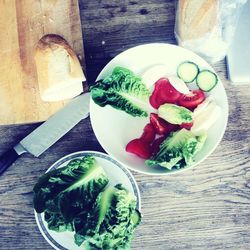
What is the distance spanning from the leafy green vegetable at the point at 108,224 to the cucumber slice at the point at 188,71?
280mm

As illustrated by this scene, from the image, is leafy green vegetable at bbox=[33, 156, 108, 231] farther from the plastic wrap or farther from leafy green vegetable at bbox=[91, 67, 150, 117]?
the plastic wrap

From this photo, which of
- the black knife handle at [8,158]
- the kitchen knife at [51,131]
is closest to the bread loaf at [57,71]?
the kitchen knife at [51,131]

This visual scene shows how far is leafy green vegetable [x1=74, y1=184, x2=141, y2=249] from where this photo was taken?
1.01 m

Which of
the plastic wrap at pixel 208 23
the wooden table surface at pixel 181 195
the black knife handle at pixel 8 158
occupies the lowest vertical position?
the wooden table surface at pixel 181 195

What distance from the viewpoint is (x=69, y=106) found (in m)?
1.10

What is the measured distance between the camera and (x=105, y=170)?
3.62ft

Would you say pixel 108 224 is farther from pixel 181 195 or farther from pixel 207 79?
pixel 207 79

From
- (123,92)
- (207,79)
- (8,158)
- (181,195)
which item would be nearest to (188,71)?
(207,79)

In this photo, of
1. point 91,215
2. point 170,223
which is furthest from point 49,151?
point 170,223

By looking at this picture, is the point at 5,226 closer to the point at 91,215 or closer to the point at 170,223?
the point at 91,215

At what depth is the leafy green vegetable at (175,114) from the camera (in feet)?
3.35

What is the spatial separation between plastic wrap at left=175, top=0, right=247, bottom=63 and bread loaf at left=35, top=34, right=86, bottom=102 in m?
0.24

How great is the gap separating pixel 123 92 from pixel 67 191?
0.24m

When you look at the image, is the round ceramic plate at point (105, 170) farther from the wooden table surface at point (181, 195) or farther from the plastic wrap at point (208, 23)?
the plastic wrap at point (208, 23)
